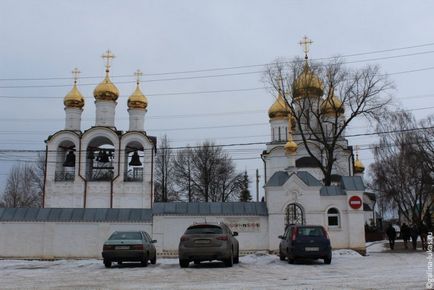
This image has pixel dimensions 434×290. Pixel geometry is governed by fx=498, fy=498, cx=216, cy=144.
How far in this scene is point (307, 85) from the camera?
32.8 metres

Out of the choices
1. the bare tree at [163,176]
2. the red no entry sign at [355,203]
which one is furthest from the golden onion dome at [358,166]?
the red no entry sign at [355,203]

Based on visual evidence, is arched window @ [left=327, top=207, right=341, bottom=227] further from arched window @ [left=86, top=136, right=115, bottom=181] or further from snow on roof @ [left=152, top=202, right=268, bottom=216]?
arched window @ [left=86, top=136, right=115, bottom=181]

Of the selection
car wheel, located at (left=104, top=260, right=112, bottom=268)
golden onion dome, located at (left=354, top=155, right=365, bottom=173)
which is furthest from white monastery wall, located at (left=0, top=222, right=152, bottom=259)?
golden onion dome, located at (left=354, top=155, right=365, bottom=173)

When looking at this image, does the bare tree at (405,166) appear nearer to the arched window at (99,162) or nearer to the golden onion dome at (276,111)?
the golden onion dome at (276,111)

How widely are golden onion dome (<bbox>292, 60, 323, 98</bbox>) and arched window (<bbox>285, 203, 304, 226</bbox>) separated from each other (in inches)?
431

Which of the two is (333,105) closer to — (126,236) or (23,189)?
(126,236)

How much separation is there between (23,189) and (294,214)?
41.2m

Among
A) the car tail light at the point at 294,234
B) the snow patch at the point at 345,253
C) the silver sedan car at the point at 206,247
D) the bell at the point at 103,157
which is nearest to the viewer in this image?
the silver sedan car at the point at 206,247

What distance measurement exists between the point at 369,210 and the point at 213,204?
3471 centimetres

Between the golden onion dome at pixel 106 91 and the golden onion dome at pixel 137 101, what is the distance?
132 centimetres

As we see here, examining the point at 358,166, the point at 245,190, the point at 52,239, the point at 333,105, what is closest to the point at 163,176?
the point at 245,190

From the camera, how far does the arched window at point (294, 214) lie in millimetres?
Answer: 23641

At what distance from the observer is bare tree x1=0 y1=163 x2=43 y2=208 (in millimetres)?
54344

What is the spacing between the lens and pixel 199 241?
615 inches
